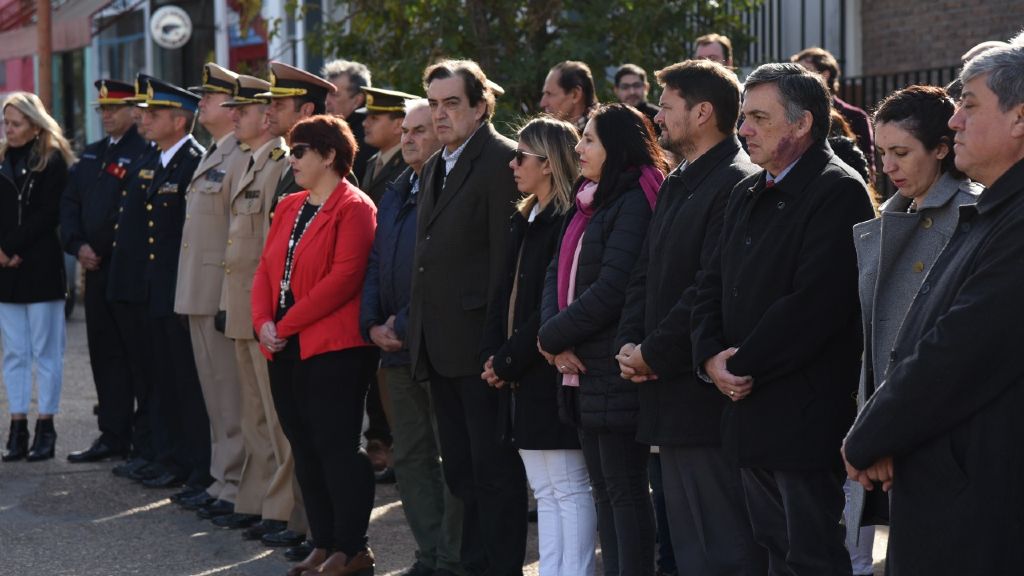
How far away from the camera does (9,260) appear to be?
393 inches

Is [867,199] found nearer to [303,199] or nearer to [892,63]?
[303,199]

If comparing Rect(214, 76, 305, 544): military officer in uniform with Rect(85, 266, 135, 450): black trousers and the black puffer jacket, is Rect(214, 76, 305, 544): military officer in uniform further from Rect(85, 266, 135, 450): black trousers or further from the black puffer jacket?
the black puffer jacket

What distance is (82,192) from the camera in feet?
32.5

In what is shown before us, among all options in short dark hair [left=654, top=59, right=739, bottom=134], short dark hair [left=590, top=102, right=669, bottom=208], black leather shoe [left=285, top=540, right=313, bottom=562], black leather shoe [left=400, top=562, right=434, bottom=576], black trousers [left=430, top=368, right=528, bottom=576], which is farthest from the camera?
black leather shoe [left=285, top=540, right=313, bottom=562]

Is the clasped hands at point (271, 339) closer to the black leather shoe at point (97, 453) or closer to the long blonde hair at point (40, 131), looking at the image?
the black leather shoe at point (97, 453)

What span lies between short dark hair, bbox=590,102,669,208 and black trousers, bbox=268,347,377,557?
5.30 ft

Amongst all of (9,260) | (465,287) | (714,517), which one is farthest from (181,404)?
(714,517)

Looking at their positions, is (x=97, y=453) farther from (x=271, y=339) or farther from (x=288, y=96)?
(x=271, y=339)

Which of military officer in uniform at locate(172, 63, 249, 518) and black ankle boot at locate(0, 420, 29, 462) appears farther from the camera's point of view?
black ankle boot at locate(0, 420, 29, 462)

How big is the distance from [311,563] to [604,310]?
2028 millimetres

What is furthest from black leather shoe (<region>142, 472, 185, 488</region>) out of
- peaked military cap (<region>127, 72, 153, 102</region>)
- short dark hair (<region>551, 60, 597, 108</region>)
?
short dark hair (<region>551, 60, 597, 108</region>)

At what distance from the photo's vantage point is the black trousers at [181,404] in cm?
865

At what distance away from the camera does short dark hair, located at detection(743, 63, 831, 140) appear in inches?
185

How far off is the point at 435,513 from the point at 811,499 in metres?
2.60
